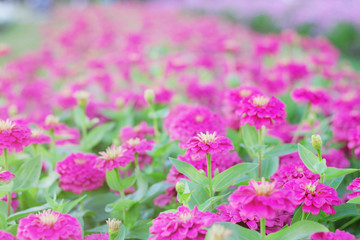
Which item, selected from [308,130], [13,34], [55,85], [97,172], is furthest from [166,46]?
[13,34]

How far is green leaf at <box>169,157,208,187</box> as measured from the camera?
3.70ft

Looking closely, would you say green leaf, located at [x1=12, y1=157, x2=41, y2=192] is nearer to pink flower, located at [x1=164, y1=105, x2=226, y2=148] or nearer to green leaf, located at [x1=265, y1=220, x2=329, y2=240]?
pink flower, located at [x1=164, y1=105, x2=226, y2=148]


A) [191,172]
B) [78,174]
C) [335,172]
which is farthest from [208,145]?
[78,174]

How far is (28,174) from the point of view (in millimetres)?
1307

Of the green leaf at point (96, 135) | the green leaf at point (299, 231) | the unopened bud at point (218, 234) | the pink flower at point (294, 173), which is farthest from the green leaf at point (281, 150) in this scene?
the green leaf at point (96, 135)

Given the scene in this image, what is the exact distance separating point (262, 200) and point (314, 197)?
23 cm

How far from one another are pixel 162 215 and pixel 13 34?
7.86 m

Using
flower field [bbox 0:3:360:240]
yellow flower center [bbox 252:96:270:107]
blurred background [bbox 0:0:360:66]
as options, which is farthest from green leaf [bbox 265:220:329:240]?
blurred background [bbox 0:0:360:66]

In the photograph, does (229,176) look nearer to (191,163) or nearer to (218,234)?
(191,163)

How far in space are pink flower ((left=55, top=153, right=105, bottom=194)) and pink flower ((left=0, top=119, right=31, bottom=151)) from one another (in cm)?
21

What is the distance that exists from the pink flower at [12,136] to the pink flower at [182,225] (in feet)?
1.62

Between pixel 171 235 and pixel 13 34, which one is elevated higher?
pixel 171 235

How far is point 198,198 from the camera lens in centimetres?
118

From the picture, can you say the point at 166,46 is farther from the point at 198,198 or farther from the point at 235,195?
the point at 235,195
